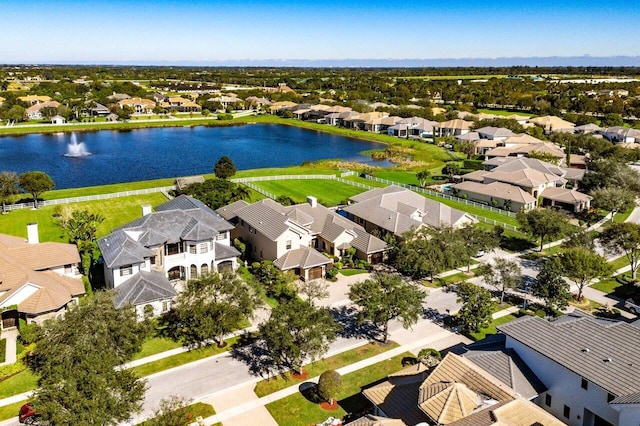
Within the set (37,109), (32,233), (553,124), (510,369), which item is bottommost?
(510,369)

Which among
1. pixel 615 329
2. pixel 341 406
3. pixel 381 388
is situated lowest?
pixel 341 406


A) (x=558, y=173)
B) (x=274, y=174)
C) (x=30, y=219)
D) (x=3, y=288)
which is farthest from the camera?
(x=274, y=174)

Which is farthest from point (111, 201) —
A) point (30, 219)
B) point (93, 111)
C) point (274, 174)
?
point (93, 111)

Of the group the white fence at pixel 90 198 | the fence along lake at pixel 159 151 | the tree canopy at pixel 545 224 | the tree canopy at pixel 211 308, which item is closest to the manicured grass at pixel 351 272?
the tree canopy at pixel 211 308

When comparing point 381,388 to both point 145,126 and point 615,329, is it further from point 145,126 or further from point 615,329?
point 145,126

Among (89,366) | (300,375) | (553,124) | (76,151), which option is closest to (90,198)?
(76,151)

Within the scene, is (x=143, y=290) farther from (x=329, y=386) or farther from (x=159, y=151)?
(x=159, y=151)

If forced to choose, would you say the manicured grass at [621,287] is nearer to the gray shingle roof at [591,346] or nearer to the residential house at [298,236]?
the gray shingle roof at [591,346]
